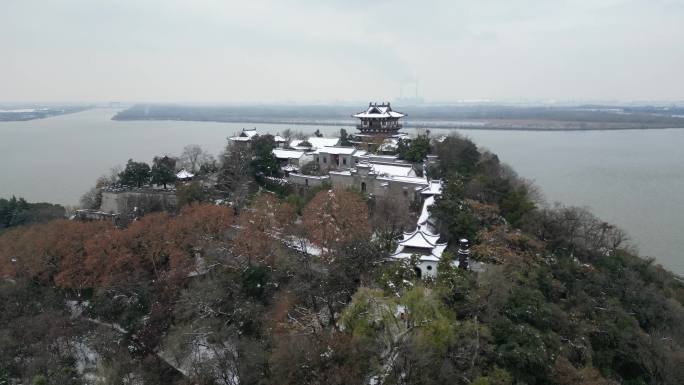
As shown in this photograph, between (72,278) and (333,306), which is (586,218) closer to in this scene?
(333,306)

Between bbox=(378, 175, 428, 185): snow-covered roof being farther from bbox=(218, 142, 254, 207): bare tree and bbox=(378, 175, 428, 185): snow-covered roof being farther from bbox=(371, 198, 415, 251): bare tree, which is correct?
bbox=(218, 142, 254, 207): bare tree

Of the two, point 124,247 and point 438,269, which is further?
point 124,247

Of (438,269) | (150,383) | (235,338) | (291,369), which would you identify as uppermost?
(438,269)

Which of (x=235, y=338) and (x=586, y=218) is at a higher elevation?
(x=586, y=218)

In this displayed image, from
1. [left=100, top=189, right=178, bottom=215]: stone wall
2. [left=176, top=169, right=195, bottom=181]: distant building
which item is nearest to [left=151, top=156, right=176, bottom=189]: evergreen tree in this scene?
[left=176, top=169, right=195, bottom=181]: distant building

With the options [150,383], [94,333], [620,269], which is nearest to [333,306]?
[150,383]

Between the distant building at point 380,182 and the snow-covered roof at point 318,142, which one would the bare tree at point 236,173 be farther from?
the snow-covered roof at point 318,142

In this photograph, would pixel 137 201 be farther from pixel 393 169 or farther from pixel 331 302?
pixel 331 302
